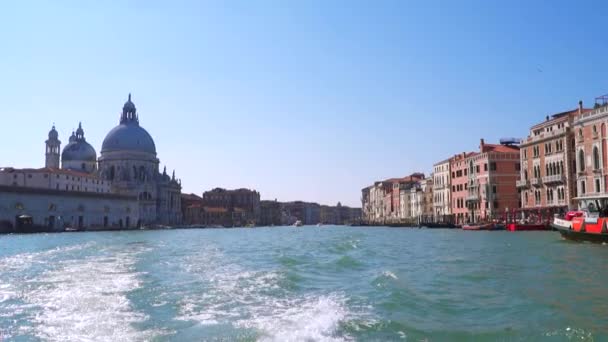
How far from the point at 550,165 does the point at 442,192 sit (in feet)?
84.7

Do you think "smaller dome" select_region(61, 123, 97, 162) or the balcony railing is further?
"smaller dome" select_region(61, 123, 97, 162)

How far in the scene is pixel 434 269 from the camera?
16250 mm

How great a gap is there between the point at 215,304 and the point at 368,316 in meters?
2.87

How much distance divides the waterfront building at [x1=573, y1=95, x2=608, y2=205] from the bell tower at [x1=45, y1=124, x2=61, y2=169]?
89953mm

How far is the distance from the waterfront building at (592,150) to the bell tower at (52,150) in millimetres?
89953

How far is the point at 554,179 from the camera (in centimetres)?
4966

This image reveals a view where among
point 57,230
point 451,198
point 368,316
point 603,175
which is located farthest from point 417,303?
point 57,230

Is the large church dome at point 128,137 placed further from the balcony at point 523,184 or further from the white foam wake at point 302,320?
the white foam wake at point 302,320

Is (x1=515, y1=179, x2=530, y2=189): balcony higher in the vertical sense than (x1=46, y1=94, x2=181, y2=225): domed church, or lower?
lower

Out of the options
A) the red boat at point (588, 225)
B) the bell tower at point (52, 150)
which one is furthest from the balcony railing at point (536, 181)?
the bell tower at point (52, 150)

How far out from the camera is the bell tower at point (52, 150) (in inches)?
4222

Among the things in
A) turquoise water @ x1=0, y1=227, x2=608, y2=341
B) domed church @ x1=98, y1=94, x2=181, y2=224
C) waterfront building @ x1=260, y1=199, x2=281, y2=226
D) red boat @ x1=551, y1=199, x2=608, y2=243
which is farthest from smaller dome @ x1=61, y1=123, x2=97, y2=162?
turquoise water @ x1=0, y1=227, x2=608, y2=341

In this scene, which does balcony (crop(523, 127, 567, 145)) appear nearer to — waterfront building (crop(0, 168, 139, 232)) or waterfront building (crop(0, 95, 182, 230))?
waterfront building (crop(0, 168, 139, 232))

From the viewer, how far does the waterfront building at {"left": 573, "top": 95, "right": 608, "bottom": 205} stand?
40.7 m
